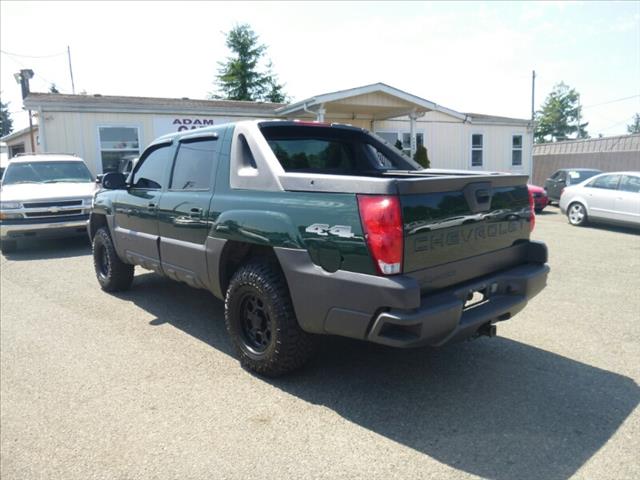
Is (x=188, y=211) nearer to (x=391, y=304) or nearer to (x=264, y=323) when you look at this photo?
(x=264, y=323)

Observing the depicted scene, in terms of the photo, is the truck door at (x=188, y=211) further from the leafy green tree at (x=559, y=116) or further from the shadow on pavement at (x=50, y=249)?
the leafy green tree at (x=559, y=116)

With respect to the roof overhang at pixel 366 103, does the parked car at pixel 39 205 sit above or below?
below

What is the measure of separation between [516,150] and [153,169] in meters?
21.1

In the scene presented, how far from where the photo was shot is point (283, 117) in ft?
58.2

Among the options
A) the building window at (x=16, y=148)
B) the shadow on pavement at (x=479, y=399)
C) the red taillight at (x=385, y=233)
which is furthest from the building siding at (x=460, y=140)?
the building window at (x=16, y=148)

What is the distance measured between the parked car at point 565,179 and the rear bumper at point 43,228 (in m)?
14.1

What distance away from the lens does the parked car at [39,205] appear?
950 cm

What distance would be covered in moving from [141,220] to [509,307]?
3783 mm

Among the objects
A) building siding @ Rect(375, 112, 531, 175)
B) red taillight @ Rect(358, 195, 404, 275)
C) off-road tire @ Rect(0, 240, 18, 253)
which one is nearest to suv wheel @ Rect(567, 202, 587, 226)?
building siding @ Rect(375, 112, 531, 175)

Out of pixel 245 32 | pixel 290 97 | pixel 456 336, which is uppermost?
pixel 245 32

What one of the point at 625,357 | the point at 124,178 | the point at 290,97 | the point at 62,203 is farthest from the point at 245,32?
the point at 625,357

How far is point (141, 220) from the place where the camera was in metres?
5.30

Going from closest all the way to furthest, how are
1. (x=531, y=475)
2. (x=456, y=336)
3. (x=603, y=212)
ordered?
(x=531, y=475) < (x=456, y=336) < (x=603, y=212)

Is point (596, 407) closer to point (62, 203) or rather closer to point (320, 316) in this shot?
point (320, 316)
